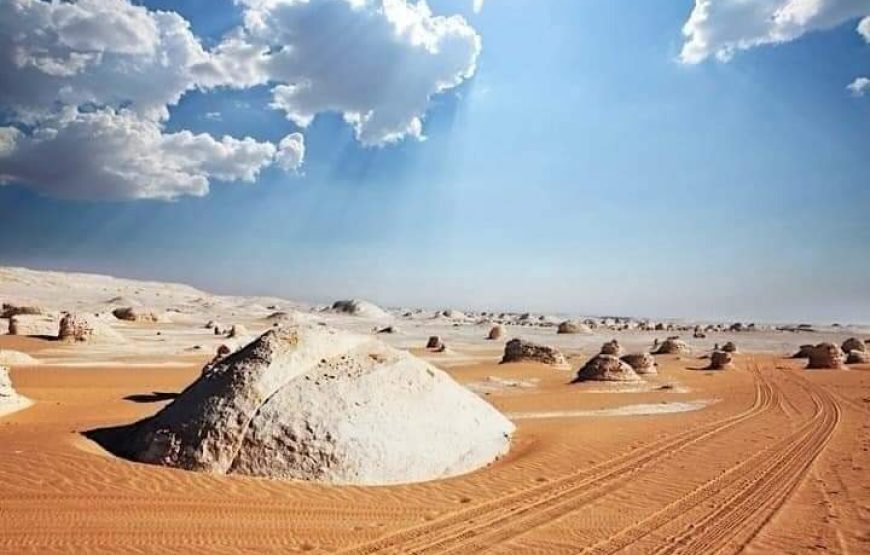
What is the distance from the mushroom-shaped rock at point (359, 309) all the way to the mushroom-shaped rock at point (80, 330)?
4776 cm

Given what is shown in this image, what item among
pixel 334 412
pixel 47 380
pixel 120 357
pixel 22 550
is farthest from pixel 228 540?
pixel 120 357

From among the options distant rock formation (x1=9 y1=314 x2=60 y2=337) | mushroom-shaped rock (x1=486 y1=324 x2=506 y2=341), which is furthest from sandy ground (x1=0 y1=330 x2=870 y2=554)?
mushroom-shaped rock (x1=486 y1=324 x2=506 y2=341)

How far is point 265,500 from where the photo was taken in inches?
279

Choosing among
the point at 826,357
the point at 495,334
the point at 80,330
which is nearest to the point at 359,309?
the point at 495,334

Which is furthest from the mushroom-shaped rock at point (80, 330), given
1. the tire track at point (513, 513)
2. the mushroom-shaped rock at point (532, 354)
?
the tire track at point (513, 513)

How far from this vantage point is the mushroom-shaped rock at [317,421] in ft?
26.2

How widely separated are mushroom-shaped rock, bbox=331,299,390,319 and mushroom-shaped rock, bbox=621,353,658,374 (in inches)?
2156

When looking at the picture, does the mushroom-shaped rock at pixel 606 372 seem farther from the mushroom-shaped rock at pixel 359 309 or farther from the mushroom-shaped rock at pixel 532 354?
the mushroom-shaped rock at pixel 359 309

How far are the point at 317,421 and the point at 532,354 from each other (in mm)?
20067

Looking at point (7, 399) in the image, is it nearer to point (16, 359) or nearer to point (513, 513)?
point (16, 359)

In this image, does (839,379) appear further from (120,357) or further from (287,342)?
(120,357)

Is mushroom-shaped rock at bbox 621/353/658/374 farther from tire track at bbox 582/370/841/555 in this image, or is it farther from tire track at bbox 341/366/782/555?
tire track at bbox 341/366/782/555

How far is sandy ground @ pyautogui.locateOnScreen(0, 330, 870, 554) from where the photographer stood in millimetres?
6082

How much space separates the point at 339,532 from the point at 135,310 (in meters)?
44.2
